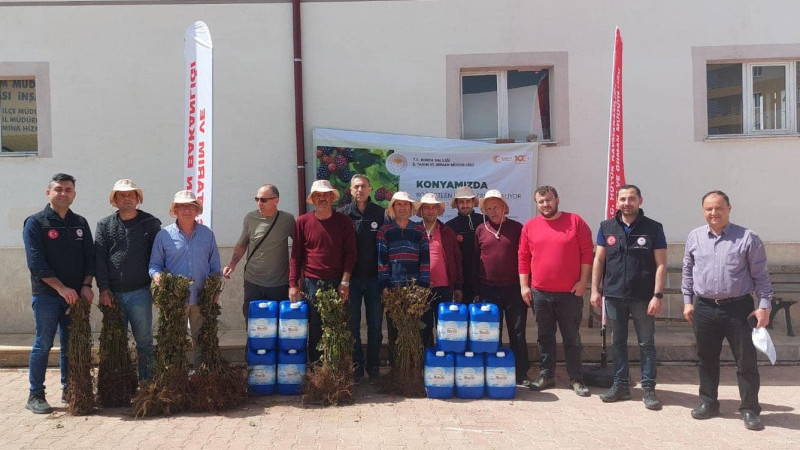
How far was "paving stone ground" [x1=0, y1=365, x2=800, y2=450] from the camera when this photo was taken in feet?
16.0

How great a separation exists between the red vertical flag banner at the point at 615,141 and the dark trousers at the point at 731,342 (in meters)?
1.77

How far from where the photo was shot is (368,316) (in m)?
6.45

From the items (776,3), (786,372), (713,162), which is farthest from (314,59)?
(786,372)

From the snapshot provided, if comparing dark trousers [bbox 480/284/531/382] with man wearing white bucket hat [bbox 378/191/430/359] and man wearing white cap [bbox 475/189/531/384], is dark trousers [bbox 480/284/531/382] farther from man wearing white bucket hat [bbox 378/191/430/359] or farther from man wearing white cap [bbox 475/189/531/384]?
man wearing white bucket hat [bbox 378/191/430/359]

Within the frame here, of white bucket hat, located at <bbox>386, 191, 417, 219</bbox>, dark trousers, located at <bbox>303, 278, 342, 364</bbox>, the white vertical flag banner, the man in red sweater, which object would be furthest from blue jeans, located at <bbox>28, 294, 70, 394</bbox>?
the man in red sweater

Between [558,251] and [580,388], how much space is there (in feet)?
4.26

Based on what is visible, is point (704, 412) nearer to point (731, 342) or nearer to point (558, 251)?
point (731, 342)

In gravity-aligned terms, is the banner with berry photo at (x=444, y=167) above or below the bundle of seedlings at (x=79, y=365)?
above

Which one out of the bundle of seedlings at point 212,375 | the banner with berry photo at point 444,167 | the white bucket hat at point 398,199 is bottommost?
the bundle of seedlings at point 212,375

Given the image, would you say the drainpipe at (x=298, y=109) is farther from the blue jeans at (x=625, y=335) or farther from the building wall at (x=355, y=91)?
the blue jeans at (x=625, y=335)

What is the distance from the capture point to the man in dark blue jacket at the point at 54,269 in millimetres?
5473

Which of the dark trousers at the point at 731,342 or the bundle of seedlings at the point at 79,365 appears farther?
the bundle of seedlings at the point at 79,365

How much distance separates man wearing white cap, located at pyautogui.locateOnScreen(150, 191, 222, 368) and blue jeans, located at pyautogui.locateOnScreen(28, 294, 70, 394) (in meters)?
0.84

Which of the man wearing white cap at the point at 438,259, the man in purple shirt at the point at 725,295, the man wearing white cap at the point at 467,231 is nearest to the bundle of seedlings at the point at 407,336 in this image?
the man wearing white cap at the point at 438,259
